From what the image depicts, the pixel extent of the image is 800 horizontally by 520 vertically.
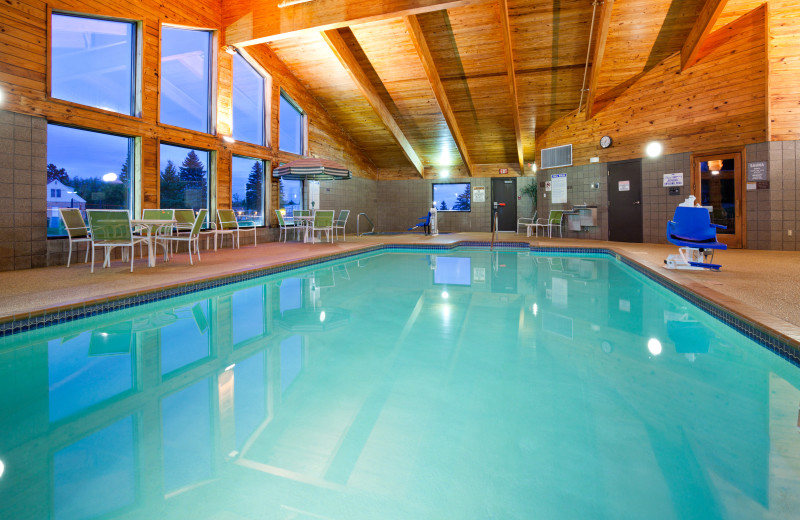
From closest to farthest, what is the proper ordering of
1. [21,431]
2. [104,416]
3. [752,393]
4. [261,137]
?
1. [21,431]
2. [104,416]
3. [752,393]
4. [261,137]

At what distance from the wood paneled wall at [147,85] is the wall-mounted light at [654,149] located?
26.1 ft

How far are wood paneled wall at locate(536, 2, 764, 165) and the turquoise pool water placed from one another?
6.36m

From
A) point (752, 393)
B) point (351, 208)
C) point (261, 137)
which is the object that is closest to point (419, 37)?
point (261, 137)

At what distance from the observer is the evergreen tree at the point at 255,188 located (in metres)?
9.31

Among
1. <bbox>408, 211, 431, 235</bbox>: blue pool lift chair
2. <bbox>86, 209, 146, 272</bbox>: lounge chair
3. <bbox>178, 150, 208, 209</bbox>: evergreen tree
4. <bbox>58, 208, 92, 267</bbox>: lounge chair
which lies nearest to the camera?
<bbox>86, 209, 146, 272</bbox>: lounge chair

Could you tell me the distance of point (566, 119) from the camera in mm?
10664

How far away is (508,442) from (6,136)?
655 cm

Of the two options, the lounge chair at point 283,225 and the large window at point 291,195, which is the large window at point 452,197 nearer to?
the large window at point 291,195

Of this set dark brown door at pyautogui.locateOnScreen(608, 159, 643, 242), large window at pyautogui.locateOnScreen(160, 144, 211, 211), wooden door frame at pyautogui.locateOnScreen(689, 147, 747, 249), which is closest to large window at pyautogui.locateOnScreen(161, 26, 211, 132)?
large window at pyautogui.locateOnScreen(160, 144, 211, 211)

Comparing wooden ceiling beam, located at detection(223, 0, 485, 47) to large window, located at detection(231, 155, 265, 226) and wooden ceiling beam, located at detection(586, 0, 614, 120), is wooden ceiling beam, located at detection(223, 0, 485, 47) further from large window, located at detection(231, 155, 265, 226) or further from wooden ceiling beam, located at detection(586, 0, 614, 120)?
large window, located at detection(231, 155, 265, 226)

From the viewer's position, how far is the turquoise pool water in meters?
1.23

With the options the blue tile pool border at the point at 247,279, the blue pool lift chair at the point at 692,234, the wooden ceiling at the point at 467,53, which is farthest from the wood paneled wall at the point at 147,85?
the blue pool lift chair at the point at 692,234

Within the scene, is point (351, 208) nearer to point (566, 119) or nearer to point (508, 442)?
point (566, 119)

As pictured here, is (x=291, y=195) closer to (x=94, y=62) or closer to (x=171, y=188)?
(x=171, y=188)
